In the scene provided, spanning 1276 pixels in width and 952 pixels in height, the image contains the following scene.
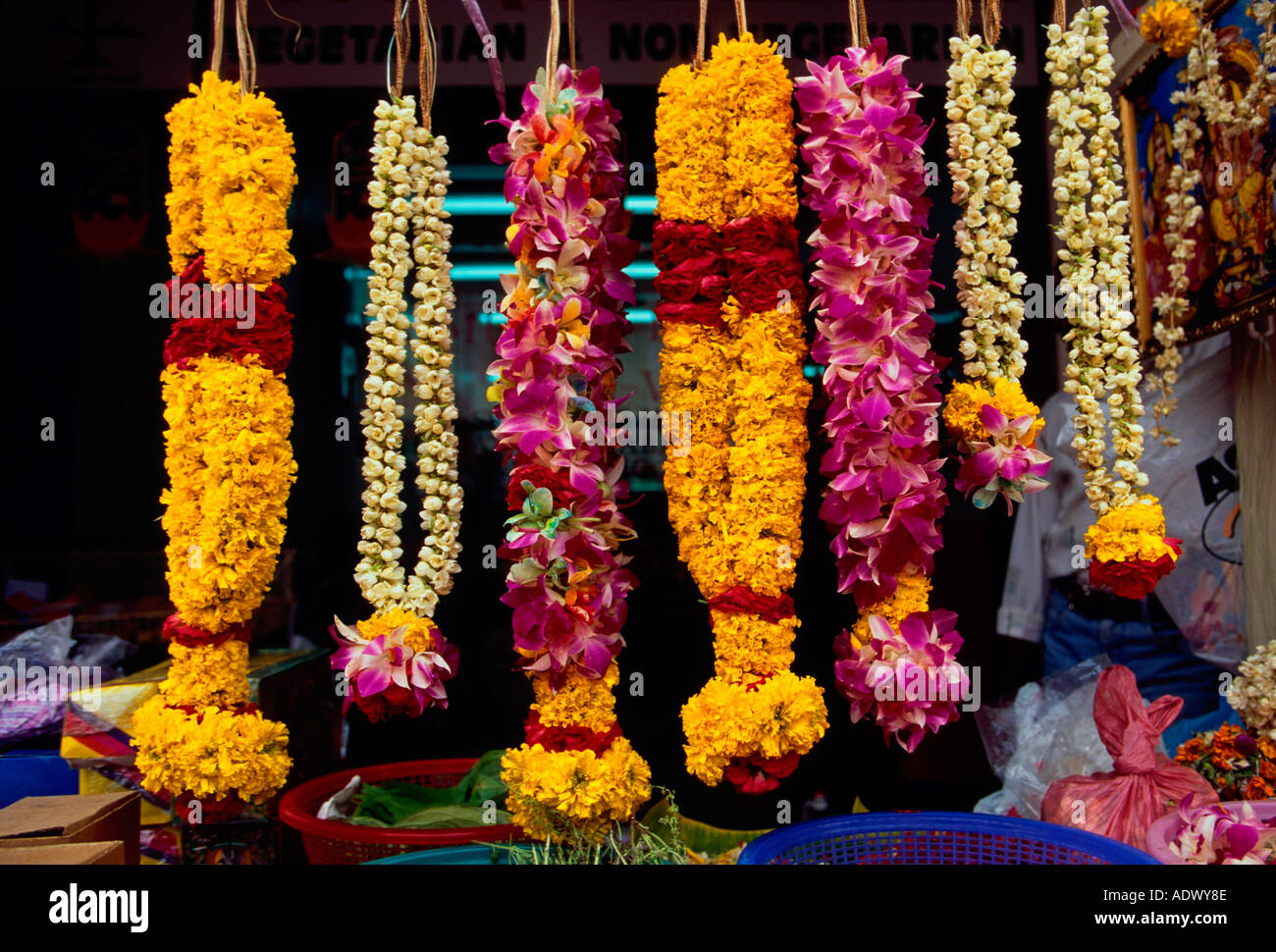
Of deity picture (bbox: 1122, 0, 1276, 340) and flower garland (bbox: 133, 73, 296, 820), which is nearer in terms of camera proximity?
flower garland (bbox: 133, 73, 296, 820)

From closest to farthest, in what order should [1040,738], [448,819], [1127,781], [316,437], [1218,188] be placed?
1. [1127,781]
2. [448,819]
3. [1218,188]
4. [1040,738]
5. [316,437]

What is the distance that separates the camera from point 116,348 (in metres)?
3.54

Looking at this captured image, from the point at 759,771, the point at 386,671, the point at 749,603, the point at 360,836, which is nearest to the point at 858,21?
the point at 749,603

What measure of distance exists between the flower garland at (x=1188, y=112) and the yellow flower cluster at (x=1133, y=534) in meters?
0.67

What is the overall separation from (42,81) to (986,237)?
3.08 meters

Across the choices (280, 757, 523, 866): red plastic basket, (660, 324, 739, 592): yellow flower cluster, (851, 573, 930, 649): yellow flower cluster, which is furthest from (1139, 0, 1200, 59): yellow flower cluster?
(280, 757, 523, 866): red plastic basket

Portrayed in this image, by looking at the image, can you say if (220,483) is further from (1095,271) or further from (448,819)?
(1095,271)

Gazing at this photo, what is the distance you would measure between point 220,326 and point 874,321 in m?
1.41

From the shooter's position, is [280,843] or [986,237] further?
[280,843]

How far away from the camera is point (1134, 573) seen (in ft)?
6.37

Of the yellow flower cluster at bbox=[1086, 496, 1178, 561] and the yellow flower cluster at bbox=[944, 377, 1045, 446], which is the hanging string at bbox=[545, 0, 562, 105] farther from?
the yellow flower cluster at bbox=[1086, 496, 1178, 561]

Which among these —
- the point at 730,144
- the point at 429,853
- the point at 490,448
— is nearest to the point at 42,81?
the point at 490,448

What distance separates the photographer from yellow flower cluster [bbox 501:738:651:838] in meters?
1.93
